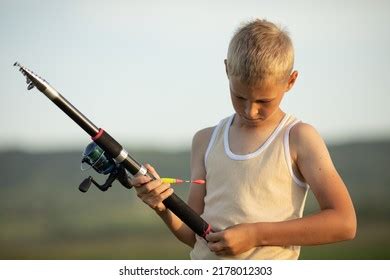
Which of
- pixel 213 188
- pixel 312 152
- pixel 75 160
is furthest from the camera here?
pixel 75 160

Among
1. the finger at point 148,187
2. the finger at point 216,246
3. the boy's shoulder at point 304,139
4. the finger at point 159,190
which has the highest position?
the boy's shoulder at point 304,139

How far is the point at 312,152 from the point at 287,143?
0.28 ft

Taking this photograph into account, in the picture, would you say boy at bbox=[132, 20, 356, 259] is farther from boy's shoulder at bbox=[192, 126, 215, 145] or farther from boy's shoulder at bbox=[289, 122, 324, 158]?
boy's shoulder at bbox=[192, 126, 215, 145]

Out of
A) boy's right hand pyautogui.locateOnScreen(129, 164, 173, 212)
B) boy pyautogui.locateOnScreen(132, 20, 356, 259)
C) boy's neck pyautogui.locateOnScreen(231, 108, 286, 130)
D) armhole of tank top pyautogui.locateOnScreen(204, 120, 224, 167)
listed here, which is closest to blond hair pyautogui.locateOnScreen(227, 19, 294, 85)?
boy pyautogui.locateOnScreen(132, 20, 356, 259)

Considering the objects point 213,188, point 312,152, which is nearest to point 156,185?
point 213,188

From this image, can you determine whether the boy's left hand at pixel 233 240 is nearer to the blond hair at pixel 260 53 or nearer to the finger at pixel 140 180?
the finger at pixel 140 180

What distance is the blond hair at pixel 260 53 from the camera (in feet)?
7.39

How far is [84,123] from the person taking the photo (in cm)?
231

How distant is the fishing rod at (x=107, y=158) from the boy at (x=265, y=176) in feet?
0.15

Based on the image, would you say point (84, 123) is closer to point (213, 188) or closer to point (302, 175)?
point (213, 188)

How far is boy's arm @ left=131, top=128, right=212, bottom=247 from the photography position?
238 cm

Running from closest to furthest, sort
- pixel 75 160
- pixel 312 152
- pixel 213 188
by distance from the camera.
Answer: pixel 312 152, pixel 213 188, pixel 75 160

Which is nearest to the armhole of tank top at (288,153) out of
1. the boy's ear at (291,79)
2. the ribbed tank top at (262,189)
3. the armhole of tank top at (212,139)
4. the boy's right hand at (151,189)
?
the ribbed tank top at (262,189)
